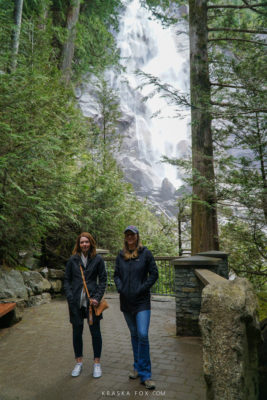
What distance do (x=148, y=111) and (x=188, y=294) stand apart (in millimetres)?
57273

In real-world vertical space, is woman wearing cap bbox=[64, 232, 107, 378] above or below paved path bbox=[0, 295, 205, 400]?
above

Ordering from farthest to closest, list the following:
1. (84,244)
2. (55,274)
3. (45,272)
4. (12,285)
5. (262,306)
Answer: (55,274)
(45,272)
(12,285)
(262,306)
(84,244)

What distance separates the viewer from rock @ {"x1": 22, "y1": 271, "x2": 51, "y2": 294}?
26.5 ft

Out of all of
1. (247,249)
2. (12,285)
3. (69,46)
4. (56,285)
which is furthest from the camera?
(69,46)

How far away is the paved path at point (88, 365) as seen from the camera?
309 centimetres

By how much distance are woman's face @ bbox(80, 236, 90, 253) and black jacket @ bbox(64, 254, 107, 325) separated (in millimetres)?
116

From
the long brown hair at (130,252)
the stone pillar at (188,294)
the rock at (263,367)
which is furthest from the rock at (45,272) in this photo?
the rock at (263,367)

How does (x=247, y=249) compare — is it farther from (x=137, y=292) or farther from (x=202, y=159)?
(x=137, y=292)

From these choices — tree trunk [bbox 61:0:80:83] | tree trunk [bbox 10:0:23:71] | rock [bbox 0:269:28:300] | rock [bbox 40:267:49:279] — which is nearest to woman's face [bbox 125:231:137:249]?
rock [bbox 0:269:28:300]

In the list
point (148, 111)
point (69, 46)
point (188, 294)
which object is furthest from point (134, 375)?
point (148, 111)

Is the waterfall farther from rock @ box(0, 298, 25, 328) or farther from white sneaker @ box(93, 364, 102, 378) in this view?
white sneaker @ box(93, 364, 102, 378)

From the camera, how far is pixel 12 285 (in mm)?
7090

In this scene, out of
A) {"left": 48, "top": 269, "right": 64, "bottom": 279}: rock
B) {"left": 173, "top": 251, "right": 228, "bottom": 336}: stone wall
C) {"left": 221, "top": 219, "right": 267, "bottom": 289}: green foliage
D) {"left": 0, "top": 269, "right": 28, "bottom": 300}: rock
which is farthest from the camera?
{"left": 48, "top": 269, "right": 64, "bottom": 279}: rock

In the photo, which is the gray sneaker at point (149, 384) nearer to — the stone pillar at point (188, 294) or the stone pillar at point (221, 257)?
the stone pillar at point (188, 294)
